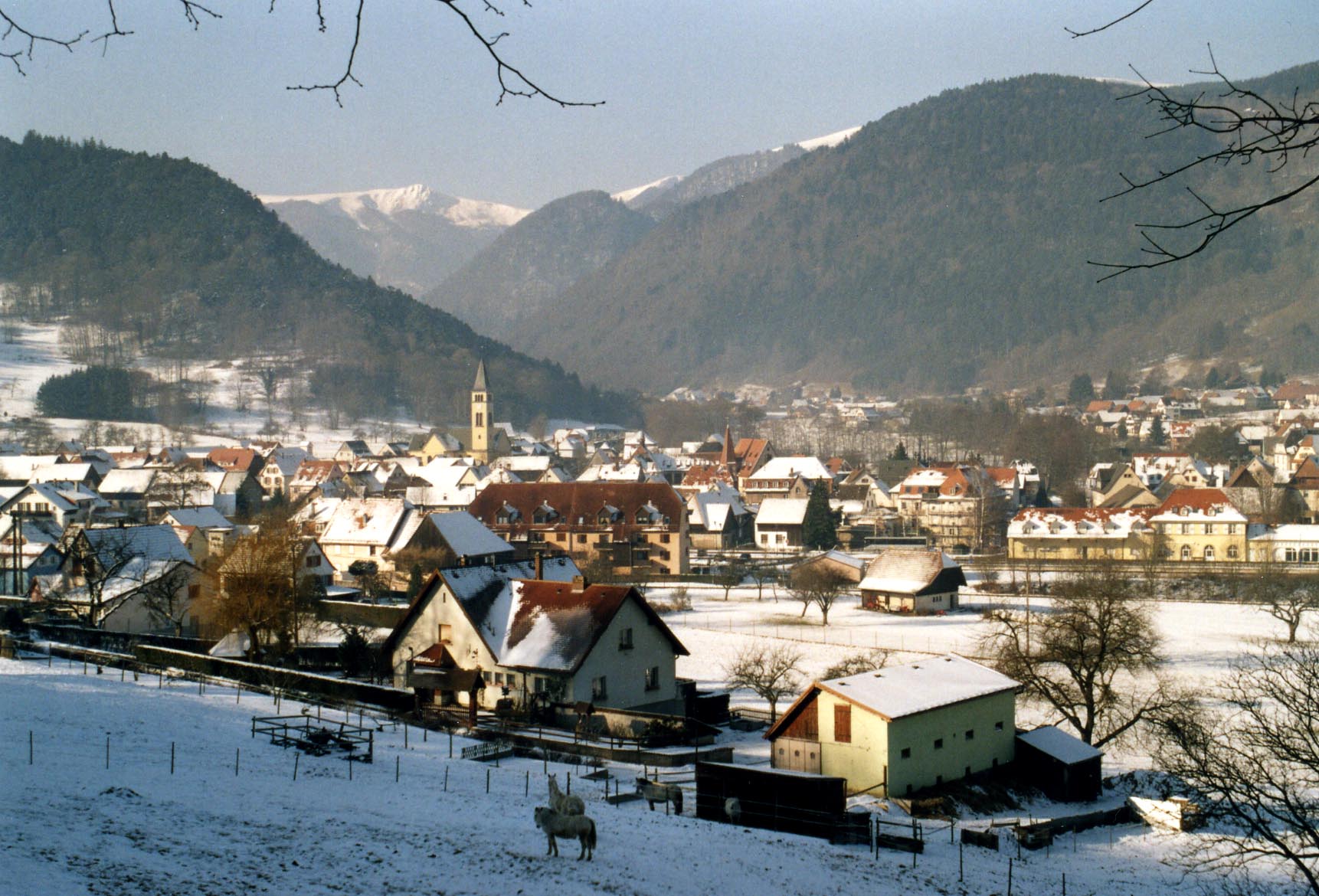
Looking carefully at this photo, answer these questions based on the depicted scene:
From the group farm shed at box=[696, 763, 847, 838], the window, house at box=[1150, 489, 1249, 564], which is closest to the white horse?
farm shed at box=[696, 763, 847, 838]

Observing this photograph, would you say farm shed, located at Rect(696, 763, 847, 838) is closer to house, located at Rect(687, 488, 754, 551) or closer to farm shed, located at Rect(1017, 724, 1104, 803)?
farm shed, located at Rect(1017, 724, 1104, 803)

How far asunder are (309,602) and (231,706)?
14.3m

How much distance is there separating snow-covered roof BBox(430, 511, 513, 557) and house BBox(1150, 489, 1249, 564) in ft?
120

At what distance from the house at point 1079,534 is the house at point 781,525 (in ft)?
45.7

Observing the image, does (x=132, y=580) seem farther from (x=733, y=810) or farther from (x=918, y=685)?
(x=733, y=810)

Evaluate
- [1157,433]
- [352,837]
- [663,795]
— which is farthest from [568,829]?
[1157,433]

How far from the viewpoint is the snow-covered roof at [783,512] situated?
3059 inches

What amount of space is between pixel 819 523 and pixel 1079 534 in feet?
51.9

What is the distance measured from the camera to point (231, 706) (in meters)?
23.3

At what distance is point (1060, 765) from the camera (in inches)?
917

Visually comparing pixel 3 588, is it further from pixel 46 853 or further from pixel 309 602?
pixel 46 853

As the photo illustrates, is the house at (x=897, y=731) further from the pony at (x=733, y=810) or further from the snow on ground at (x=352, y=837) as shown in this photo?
the pony at (x=733, y=810)

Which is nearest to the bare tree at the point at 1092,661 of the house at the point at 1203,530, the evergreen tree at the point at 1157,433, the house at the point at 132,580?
the house at the point at 132,580

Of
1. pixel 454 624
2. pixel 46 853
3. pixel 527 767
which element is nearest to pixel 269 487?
pixel 454 624
